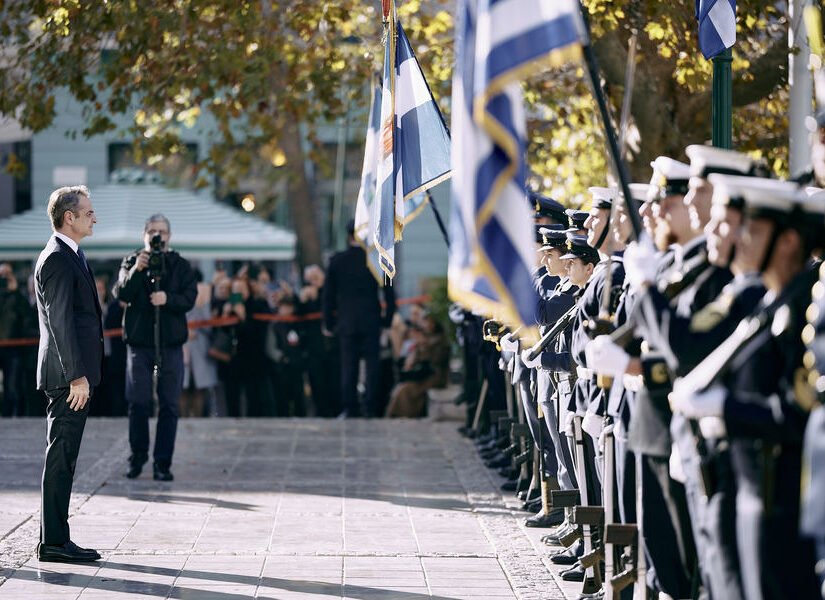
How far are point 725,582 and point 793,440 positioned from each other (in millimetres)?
579

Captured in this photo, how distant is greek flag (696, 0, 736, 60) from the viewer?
342 inches

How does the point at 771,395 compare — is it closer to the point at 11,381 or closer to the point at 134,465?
the point at 134,465

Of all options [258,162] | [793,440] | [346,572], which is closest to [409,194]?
[346,572]

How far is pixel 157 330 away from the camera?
1091cm

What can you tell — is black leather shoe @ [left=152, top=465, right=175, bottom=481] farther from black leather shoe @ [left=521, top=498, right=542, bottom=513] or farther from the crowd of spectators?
the crowd of spectators

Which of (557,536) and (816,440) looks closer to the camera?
(816,440)

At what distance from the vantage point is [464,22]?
557 centimetres

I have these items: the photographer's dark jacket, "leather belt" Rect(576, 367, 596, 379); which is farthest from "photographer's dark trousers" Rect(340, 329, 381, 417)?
"leather belt" Rect(576, 367, 596, 379)

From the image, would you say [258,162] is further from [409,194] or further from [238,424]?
[409,194]

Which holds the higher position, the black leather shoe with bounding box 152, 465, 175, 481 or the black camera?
the black camera

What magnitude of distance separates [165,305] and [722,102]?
15.2ft

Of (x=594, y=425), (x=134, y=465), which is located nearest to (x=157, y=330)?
(x=134, y=465)

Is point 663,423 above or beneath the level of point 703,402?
beneath

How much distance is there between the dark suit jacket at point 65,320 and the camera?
7.69 m
